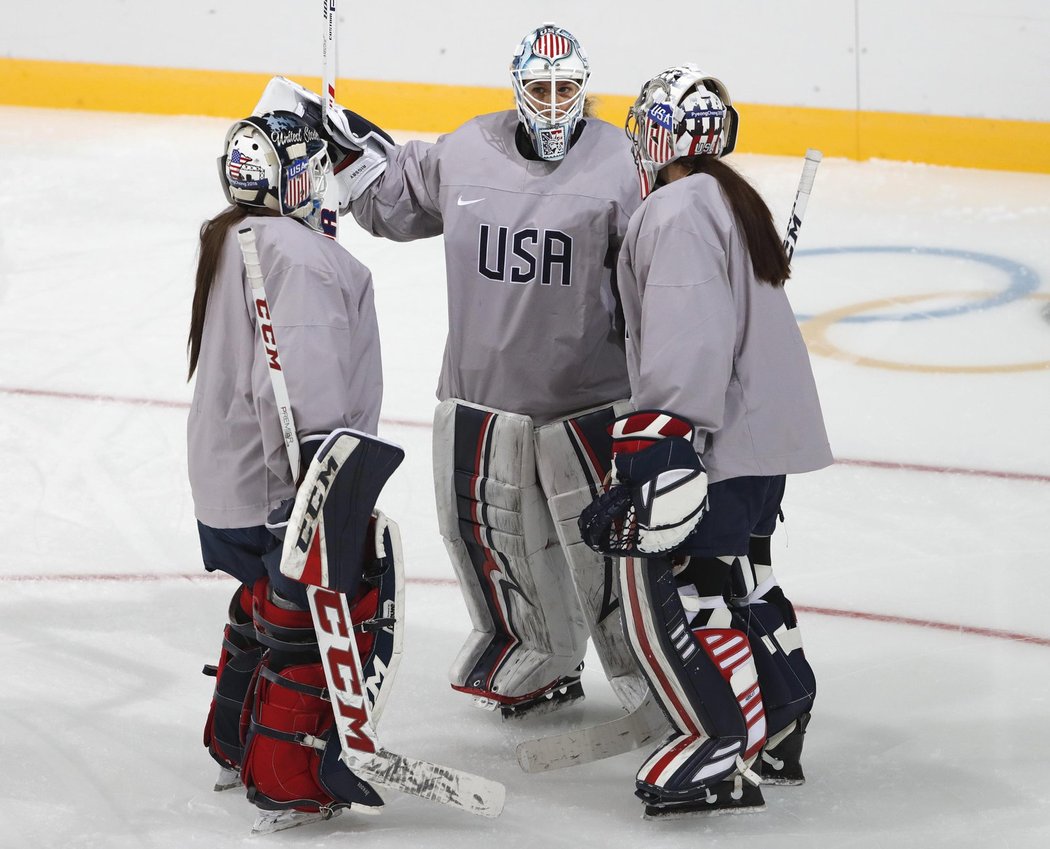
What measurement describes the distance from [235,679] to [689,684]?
0.76 metres

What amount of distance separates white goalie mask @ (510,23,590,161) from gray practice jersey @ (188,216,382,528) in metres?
0.47

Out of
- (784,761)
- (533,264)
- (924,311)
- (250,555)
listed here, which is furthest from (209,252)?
(924,311)

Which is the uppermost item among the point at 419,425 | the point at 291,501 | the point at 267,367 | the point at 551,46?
the point at 551,46

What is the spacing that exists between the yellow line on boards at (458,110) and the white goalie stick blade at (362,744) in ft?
15.8

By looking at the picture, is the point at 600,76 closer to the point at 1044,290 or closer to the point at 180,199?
the point at 180,199

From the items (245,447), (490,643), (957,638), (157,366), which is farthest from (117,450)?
(957,638)

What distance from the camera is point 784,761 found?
106 inches

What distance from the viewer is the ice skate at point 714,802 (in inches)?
101

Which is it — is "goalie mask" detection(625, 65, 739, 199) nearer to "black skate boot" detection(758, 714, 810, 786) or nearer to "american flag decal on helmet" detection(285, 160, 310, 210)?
"american flag decal on helmet" detection(285, 160, 310, 210)

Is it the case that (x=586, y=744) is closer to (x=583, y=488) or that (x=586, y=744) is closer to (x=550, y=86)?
(x=583, y=488)

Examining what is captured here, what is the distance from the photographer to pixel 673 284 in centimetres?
238

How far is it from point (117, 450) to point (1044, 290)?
3.22 meters

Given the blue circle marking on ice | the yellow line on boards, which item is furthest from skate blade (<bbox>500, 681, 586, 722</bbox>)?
the yellow line on boards

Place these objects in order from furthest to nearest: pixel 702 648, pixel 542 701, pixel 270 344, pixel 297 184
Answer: pixel 542 701
pixel 702 648
pixel 297 184
pixel 270 344
